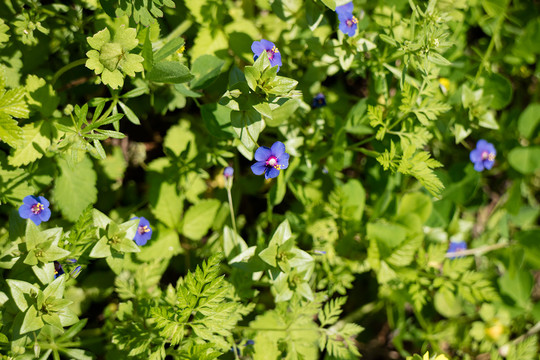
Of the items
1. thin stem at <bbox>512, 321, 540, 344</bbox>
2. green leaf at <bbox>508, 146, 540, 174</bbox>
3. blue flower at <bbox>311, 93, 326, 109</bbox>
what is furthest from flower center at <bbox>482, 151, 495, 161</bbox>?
thin stem at <bbox>512, 321, 540, 344</bbox>

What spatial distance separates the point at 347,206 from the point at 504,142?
149cm

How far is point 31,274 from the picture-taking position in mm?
2127

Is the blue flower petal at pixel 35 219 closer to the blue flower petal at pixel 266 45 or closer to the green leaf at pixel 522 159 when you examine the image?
the blue flower petal at pixel 266 45

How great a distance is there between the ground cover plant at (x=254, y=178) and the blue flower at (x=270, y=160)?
1cm

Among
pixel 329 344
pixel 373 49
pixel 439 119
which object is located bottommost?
pixel 329 344

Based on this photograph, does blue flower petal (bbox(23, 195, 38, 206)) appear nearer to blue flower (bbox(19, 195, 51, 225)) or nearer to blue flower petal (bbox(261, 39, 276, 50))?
blue flower (bbox(19, 195, 51, 225))

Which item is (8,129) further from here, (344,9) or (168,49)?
(344,9)

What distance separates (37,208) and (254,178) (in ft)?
4.48

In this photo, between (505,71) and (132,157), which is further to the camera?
(505,71)

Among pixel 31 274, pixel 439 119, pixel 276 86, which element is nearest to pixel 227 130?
pixel 276 86

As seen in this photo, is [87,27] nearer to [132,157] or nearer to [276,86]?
[132,157]

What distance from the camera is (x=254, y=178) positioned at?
3064mm

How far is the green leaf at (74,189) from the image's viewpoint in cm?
235

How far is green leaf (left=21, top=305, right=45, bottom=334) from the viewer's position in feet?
6.10
